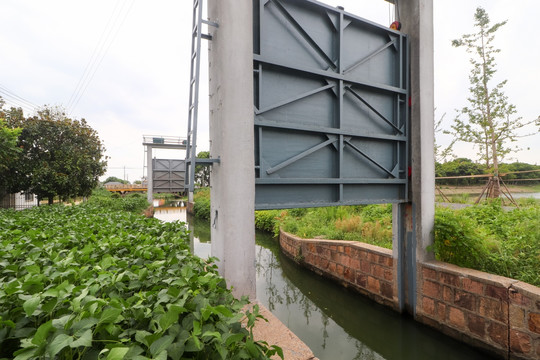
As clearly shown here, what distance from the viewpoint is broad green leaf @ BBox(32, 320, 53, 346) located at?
0.74 m

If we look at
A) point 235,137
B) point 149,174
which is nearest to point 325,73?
point 235,137

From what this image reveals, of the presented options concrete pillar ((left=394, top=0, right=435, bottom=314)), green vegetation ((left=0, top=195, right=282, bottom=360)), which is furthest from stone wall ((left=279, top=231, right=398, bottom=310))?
green vegetation ((left=0, top=195, right=282, bottom=360))

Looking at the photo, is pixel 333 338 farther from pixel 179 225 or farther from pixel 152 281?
pixel 152 281

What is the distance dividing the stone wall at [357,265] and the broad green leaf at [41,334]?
4.84m

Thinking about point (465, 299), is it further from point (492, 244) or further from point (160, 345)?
point (160, 345)

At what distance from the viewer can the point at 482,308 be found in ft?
10.9

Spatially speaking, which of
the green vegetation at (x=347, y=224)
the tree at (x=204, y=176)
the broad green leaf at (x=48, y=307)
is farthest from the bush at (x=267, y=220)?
the broad green leaf at (x=48, y=307)

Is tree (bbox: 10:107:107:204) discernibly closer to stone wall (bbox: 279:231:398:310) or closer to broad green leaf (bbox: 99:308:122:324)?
stone wall (bbox: 279:231:398:310)

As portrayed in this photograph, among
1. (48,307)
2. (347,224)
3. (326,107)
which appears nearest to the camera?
(48,307)

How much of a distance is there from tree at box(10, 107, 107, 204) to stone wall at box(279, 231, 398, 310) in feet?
33.0

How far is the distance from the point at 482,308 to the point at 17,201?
20749 millimetres

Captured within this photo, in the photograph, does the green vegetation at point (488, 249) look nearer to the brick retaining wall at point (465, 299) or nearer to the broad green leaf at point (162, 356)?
the brick retaining wall at point (465, 299)

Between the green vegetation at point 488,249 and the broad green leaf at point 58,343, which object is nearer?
the broad green leaf at point 58,343

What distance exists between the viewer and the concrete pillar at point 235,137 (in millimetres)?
2818
